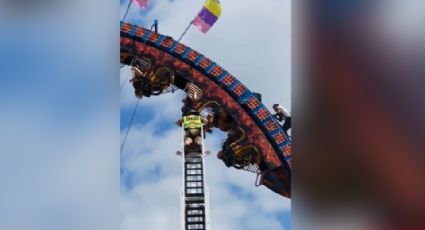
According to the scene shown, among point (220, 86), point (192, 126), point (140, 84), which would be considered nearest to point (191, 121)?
point (192, 126)

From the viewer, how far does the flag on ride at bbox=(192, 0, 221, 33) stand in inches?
240

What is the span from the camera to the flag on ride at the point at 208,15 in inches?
240

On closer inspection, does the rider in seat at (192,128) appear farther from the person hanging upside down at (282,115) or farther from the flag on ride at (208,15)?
the flag on ride at (208,15)

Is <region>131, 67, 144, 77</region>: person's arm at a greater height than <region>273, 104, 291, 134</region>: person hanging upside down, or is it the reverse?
<region>131, 67, 144, 77</region>: person's arm

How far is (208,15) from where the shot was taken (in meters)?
6.08

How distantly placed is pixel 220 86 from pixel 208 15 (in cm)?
195

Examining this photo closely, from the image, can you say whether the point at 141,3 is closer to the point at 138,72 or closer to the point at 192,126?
the point at 138,72

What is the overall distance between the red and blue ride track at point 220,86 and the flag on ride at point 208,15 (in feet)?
5.47

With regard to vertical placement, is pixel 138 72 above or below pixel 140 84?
above

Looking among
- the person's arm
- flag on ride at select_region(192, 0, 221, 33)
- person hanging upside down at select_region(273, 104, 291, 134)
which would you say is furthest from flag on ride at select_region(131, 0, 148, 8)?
person hanging upside down at select_region(273, 104, 291, 134)

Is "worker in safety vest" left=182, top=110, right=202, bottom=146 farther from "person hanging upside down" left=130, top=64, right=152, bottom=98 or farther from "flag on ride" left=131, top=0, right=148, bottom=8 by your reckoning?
"flag on ride" left=131, top=0, right=148, bottom=8

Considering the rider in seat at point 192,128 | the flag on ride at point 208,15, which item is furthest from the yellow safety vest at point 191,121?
A: the flag on ride at point 208,15
